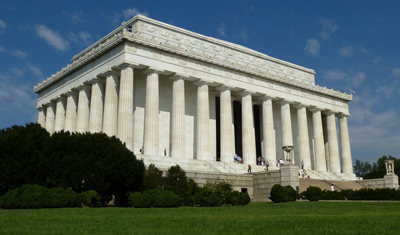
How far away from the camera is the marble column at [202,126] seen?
5431cm

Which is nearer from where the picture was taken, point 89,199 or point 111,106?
point 89,199

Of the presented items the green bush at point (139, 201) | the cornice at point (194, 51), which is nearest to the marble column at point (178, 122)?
the cornice at point (194, 51)

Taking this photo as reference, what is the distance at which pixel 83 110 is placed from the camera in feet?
184

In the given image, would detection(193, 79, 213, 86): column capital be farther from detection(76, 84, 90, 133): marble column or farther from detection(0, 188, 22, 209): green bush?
detection(0, 188, 22, 209): green bush

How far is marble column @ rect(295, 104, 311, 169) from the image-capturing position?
6581cm

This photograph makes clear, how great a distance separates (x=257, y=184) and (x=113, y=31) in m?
32.5

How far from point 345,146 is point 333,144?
283 centimetres

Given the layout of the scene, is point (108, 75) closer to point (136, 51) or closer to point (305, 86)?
point (136, 51)

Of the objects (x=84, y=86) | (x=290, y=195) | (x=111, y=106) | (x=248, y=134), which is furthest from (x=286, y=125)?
(x=290, y=195)

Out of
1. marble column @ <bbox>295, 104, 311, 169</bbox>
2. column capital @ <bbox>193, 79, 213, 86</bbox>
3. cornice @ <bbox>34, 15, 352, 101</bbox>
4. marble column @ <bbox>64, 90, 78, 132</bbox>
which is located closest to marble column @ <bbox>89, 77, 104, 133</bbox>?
cornice @ <bbox>34, 15, 352, 101</bbox>

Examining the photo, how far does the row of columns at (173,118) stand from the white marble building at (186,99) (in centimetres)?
13

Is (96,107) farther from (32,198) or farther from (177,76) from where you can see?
(32,198)

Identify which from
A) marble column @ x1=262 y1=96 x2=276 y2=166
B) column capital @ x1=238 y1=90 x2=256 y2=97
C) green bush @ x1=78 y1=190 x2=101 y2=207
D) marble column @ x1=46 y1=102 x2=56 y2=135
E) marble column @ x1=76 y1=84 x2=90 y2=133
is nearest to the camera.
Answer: green bush @ x1=78 y1=190 x2=101 y2=207

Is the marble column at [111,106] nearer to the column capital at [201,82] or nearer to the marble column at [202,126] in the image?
the column capital at [201,82]
